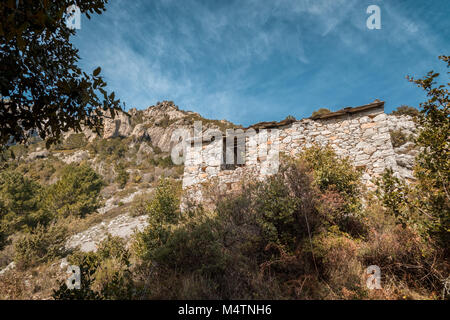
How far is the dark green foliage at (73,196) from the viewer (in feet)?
46.2

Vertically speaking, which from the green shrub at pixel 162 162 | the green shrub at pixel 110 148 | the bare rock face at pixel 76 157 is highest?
the green shrub at pixel 110 148

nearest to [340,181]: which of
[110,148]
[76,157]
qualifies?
[110,148]

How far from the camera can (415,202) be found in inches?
112

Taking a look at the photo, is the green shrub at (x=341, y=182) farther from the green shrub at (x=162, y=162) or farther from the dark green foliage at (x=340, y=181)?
the green shrub at (x=162, y=162)

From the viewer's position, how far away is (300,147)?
6648mm

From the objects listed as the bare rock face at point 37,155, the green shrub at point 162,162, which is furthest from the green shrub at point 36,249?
the bare rock face at point 37,155

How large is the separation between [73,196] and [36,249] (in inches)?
366

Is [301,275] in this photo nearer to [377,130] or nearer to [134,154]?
[377,130]

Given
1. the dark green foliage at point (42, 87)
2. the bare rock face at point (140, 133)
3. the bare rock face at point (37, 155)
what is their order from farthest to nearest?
the bare rock face at point (140, 133), the bare rock face at point (37, 155), the dark green foliage at point (42, 87)

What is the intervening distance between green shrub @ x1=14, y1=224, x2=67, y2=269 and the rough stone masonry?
552 cm

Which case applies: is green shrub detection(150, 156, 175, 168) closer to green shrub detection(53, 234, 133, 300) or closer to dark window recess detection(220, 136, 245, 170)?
dark window recess detection(220, 136, 245, 170)

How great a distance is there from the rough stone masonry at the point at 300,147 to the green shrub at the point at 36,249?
5.52 meters

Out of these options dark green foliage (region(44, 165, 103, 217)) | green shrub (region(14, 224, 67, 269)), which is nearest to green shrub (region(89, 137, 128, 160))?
dark green foliage (region(44, 165, 103, 217))
